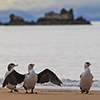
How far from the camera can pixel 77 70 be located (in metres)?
16.6

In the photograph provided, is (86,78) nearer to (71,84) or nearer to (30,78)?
(30,78)

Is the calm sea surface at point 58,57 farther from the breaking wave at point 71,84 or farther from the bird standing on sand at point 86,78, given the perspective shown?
the bird standing on sand at point 86,78

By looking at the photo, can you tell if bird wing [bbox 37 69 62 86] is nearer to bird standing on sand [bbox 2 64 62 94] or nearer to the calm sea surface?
bird standing on sand [bbox 2 64 62 94]

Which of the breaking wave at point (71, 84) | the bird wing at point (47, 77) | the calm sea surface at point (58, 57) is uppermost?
the bird wing at point (47, 77)

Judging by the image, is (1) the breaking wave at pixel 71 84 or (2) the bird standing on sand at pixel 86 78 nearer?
(2) the bird standing on sand at pixel 86 78

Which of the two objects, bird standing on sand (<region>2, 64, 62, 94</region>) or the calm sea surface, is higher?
bird standing on sand (<region>2, 64, 62, 94</region>)

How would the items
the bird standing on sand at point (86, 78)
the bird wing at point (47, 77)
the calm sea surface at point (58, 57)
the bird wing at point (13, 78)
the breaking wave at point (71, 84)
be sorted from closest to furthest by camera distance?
Result: the bird wing at point (13, 78) < the bird standing on sand at point (86, 78) < the bird wing at point (47, 77) < the breaking wave at point (71, 84) < the calm sea surface at point (58, 57)

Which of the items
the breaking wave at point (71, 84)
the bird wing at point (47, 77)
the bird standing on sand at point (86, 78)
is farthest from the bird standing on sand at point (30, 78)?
the breaking wave at point (71, 84)

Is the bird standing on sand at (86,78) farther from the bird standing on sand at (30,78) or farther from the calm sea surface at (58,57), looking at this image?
the calm sea surface at (58,57)

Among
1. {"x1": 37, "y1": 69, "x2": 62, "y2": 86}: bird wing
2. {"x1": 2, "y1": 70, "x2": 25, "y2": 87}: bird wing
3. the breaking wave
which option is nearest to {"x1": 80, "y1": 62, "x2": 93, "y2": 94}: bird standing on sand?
{"x1": 37, "y1": 69, "x2": 62, "y2": 86}: bird wing

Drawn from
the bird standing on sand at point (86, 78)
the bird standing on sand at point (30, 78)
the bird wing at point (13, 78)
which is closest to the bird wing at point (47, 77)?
the bird standing on sand at point (30, 78)

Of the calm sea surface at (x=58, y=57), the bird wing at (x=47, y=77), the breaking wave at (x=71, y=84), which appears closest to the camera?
the bird wing at (x=47, y=77)

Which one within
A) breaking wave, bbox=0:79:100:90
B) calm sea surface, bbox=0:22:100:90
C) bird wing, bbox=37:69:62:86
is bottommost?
calm sea surface, bbox=0:22:100:90

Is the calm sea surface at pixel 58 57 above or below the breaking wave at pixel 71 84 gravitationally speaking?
below
